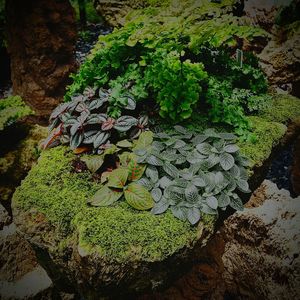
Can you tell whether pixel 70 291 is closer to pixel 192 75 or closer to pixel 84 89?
pixel 84 89

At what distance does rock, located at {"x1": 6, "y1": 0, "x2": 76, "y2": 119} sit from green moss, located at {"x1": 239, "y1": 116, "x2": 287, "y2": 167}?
3.20 m

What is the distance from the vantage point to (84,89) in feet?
12.0

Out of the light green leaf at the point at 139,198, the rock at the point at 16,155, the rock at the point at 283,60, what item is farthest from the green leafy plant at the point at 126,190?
the rock at the point at 283,60

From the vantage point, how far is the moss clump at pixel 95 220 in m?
2.31

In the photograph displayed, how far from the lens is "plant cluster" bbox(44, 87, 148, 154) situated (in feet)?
10.4

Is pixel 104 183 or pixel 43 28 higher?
pixel 43 28

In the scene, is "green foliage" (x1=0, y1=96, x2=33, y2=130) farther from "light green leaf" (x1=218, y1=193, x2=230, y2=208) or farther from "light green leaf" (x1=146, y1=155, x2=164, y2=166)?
"light green leaf" (x1=218, y1=193, x2=230, y2=208)

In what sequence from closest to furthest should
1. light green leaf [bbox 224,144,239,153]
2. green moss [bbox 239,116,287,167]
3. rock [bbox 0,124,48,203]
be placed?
light green leaf [bbox 224,144,239,153] → green moss [bbox 239,116,287,167] → rock [bbox 0,124,48,203]

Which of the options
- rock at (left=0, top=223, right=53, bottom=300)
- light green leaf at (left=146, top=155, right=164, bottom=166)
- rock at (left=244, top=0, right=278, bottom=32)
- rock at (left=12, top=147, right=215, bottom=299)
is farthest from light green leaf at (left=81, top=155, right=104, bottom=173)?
rock at (left=244, top=0, right=278, bottom=32)

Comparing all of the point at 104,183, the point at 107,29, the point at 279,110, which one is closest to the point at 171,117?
the point at 104,183

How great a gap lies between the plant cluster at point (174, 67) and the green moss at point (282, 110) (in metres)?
0.29

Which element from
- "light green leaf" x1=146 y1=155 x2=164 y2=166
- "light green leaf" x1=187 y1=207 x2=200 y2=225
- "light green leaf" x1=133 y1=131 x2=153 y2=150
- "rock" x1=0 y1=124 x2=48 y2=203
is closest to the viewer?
"light green leaf" x1=187 y1=207 x2=200 y2=225

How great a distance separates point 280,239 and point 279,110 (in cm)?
172

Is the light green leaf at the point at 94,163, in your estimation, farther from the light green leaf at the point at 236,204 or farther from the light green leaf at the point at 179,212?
the light green leaf at the point at 236,204
